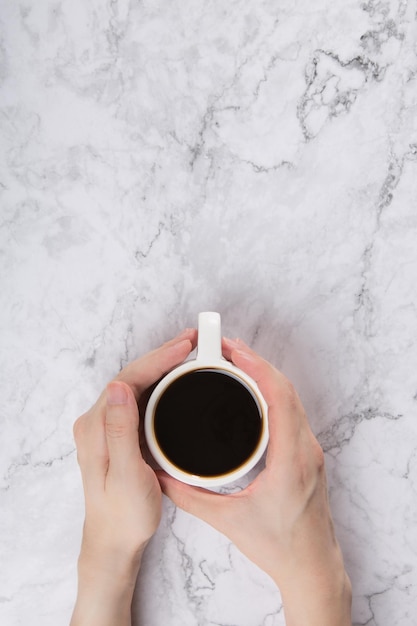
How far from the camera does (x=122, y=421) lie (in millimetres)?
Answer: 671

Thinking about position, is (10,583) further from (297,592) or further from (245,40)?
(245,40)

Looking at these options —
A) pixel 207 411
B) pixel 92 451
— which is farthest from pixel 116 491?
pixel 207 411

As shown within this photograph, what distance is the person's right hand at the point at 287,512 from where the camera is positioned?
26.9 inches

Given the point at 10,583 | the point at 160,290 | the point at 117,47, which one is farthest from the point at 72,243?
the point at 10,583

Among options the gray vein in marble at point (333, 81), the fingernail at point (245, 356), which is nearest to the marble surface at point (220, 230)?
the gray vein in marble at point (333, 81)

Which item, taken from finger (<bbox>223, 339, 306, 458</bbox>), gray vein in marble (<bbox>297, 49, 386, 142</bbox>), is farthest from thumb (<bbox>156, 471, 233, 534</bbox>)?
gray vein in marble (<bbox>297, 49, 386, 142</bbox>)

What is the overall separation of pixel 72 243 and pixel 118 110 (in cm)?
20

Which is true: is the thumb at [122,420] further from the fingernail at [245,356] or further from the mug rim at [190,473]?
the fingernail at [245,356]

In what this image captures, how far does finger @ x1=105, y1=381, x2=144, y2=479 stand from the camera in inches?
26.5

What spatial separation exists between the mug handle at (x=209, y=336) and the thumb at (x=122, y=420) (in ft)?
0.33

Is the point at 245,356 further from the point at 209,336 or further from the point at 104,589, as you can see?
the point at 104,589

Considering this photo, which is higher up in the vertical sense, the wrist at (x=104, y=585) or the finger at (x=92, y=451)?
the finger at (x=92, y=451)

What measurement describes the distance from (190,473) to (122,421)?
0.34 ft

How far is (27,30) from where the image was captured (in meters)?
0.79
